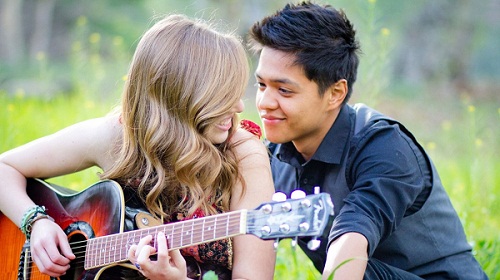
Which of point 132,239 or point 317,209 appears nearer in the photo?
point 317,209

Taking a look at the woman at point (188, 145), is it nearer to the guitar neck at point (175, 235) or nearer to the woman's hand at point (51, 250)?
the woman's hand at point (51, 250)

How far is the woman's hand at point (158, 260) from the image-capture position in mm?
2496

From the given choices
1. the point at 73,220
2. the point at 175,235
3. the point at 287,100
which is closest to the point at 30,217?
the point at 73,220

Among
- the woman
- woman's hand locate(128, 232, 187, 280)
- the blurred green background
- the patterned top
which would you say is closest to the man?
the woman

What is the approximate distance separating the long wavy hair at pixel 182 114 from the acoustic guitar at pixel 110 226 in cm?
14

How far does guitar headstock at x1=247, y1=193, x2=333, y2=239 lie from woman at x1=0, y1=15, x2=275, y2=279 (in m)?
0.56

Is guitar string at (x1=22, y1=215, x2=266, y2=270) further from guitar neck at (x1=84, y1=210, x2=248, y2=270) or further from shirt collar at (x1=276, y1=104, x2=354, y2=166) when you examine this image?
shirt collar at (x1=276, y1=104, x2=354, y2=166)

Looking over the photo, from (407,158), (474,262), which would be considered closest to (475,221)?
(474,262)

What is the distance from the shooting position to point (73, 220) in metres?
3.03

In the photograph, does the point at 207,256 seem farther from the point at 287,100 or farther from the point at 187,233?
the point at 287,100

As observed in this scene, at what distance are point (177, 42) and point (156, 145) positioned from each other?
39 centimetres

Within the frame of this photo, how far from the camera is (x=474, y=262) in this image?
328cm

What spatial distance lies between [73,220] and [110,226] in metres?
0.27

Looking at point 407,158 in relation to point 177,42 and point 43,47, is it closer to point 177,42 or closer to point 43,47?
point 177,42
